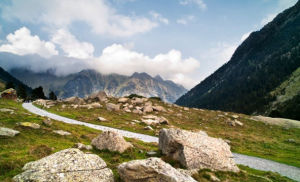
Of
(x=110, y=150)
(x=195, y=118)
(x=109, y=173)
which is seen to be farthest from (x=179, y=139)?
(x=195, y=118)

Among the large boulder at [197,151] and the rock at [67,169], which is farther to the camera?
the large boulder at [197,151]

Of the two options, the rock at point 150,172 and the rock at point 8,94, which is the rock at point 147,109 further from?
the rock at point 8,94

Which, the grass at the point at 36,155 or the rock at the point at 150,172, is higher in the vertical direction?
the rock at the point at 150,172

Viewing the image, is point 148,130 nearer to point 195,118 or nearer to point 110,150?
point 110,150

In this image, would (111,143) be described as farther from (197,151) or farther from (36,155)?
(197,151)

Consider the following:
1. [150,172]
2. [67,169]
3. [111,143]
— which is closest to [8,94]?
[111,143]

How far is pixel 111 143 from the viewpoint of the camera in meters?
23.1

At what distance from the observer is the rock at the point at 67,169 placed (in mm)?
11367

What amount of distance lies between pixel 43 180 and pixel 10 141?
15.2 metres

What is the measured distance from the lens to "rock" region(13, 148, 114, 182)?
11367 mm

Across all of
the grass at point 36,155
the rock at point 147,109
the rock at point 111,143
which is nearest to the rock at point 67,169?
the grass at point 36,155

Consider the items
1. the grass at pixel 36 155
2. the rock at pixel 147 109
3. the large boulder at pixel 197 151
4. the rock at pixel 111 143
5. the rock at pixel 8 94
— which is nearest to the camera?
the grass at pixel 36 155

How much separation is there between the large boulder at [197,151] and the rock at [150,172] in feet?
21.7

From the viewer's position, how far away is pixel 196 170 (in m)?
18.8
